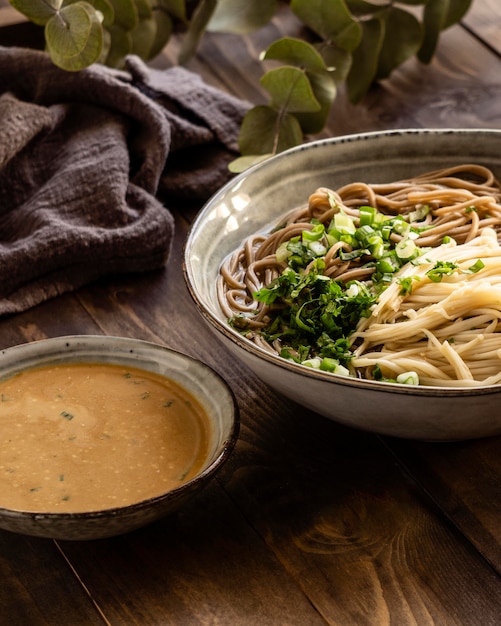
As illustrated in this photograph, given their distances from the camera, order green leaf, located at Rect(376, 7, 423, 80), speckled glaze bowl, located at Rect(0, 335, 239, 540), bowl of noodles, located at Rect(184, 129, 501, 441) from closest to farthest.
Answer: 1. speckled glaze bowl, located at Rect(0, 335, 239, 540)
2. bowl of noodles, located at Rect(184, 129, 501, 441)
3. green leaf, located at Rect(376, 7, 423, 80)

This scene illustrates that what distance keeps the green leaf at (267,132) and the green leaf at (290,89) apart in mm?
26

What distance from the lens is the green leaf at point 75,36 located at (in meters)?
1.93

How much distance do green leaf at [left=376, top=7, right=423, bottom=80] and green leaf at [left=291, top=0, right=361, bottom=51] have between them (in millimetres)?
→ 213

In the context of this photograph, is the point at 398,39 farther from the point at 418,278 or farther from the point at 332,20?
the point at 418,278

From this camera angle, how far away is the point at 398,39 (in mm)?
2439

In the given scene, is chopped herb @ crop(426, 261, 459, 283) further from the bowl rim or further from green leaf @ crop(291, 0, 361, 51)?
green leaf @ crop(291, 0, 361, 51)

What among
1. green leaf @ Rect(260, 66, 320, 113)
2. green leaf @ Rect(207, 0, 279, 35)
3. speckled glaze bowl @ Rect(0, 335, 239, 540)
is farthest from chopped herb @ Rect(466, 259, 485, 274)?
green leaf @ Rect(207, 0, 279, 35)

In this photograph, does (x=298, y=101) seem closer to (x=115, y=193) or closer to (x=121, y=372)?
(x=115, y=193)

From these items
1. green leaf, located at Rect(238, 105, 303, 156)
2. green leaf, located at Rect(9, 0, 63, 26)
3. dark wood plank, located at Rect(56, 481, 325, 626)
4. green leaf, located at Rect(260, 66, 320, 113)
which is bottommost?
dark wood plank, located at Rect(56, 481, 325, 626)

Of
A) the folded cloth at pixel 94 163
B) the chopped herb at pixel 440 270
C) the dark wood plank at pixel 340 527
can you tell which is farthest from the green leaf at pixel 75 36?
the chopped herb at pixel 440 270

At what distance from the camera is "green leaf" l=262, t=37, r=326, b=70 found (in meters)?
2.08

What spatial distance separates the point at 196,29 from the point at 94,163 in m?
0.67

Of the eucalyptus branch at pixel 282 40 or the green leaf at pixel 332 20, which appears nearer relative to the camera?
the eucalyptus branch at pixel 282 40

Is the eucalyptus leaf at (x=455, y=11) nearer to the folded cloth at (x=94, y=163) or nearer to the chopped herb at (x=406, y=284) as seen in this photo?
the folded cloth at (x=94, y=163)
